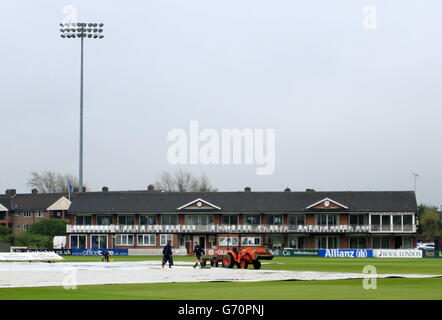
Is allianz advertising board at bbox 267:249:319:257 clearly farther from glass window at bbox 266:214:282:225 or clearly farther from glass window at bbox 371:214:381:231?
glass window at bbox 266:214:282:225

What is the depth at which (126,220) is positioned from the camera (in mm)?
116688

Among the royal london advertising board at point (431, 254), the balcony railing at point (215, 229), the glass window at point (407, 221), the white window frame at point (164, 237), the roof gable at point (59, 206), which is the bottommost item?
the royal london advertising board at point (431, 254)

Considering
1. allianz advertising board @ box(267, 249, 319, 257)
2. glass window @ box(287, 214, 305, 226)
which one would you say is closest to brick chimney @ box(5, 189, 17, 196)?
glass window @ box(287, 214, 305, 226)

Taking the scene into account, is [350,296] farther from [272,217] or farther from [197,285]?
[272,217]

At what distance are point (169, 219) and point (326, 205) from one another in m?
22.4

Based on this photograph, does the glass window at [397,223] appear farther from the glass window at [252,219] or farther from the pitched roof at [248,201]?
the glass window at [252,219]

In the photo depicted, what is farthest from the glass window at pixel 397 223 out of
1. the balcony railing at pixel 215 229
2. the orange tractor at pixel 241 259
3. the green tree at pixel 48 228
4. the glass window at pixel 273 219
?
the orange tractor at pixel 241 259

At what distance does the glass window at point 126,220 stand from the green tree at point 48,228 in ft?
54.0

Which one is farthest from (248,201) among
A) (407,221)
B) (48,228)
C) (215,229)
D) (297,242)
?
(48,228)

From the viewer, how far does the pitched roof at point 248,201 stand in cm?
Result: 11138

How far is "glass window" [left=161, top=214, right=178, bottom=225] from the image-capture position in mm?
115562

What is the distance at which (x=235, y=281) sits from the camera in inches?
1328

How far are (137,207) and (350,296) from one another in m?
92.7

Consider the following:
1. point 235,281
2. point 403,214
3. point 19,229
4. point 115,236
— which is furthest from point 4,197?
point 235,281
